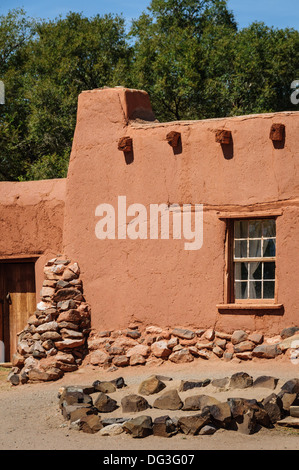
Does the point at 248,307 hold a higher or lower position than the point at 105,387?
higher

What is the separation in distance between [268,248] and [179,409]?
348 cm

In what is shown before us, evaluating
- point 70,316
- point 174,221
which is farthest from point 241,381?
point 70,316

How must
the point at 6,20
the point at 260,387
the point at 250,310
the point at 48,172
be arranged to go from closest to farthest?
the point at 260,387, the point at 250,310, the point at 48,172, the point at 6,20

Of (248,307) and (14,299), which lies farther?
(14,299)

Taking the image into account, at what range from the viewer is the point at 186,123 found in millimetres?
11680

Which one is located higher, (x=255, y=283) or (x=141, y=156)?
(x=141, y=156)

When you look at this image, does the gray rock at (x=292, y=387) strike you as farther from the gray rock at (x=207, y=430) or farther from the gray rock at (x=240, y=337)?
the gray rock at (x=240, y=337)

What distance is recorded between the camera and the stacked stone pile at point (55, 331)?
38.4 feet

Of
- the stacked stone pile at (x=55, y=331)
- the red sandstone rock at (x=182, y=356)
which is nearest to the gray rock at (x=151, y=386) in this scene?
the red sandstone rock at (x=182, y=356)

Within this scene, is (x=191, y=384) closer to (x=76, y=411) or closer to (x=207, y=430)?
(x=76, y=411)

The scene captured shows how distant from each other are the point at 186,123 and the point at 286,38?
629 inches

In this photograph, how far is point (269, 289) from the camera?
36.7 ft
